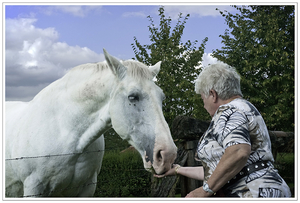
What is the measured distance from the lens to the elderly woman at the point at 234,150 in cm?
169

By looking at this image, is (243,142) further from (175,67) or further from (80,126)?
(175,67)

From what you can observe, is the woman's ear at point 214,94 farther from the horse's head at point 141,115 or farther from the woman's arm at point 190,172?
the woman's arm at point 190,172

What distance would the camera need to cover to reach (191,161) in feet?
11.6

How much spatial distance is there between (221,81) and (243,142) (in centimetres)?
51

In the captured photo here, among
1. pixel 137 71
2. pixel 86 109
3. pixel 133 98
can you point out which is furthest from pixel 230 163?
pixel 86 109

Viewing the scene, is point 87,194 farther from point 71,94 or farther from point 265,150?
point 265,150

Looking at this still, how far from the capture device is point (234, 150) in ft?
5.49

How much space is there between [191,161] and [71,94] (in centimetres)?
183

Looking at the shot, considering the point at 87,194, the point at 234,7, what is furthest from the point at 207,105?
the point at 234,7

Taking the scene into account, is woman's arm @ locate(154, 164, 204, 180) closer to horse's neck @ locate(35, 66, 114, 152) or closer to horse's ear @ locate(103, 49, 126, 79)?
horse's neck @ locate(35, 66, 114, 152)

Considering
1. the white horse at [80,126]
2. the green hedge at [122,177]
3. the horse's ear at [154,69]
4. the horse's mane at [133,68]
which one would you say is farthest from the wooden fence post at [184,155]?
the green hedge at [122,177]

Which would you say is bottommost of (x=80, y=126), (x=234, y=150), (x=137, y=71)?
(x=234, y=150)

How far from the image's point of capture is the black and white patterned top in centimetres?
174

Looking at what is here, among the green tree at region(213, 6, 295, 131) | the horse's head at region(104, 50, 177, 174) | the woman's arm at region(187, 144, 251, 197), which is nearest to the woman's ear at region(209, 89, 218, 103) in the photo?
the woman's arm at region(187, 144, 251, 197)
